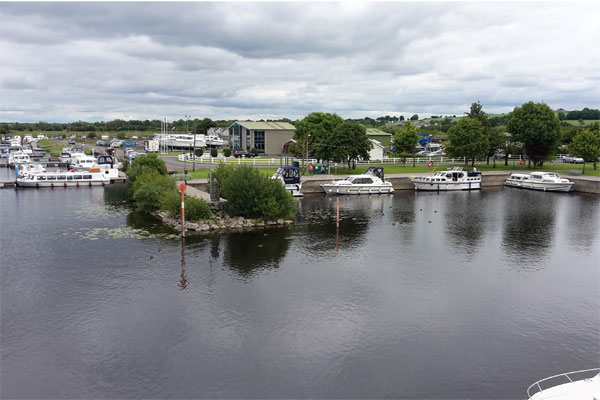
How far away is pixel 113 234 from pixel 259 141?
240ft

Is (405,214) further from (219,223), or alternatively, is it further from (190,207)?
(190,207)

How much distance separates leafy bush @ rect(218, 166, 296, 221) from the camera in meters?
45.1

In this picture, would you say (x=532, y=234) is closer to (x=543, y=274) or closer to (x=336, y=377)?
(x=543, y=274)

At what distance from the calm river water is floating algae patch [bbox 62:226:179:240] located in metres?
0.17

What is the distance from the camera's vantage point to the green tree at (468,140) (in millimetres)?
84250

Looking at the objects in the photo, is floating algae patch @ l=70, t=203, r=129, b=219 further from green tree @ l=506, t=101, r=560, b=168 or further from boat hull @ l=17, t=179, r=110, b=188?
green tree @ l=506, t=101, r=560, b=168

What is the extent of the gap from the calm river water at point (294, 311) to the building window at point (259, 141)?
69046 mm

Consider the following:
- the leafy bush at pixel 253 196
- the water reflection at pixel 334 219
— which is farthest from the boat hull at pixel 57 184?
the leafy bush at pixel 253 196

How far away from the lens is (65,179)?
73.6 meters

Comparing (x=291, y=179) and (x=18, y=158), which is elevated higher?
(x=18, y=158)

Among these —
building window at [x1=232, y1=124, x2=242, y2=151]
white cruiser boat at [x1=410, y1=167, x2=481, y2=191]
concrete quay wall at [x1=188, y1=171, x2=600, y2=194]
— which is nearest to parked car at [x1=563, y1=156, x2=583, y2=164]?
concrete quay wall at [x1=188, y1=171, x2=600, y2=194]

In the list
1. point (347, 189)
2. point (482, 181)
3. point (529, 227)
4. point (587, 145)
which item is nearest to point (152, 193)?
point (347, 189)

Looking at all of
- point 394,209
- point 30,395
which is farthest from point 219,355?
point 394,209

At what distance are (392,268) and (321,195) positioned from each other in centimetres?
3529
